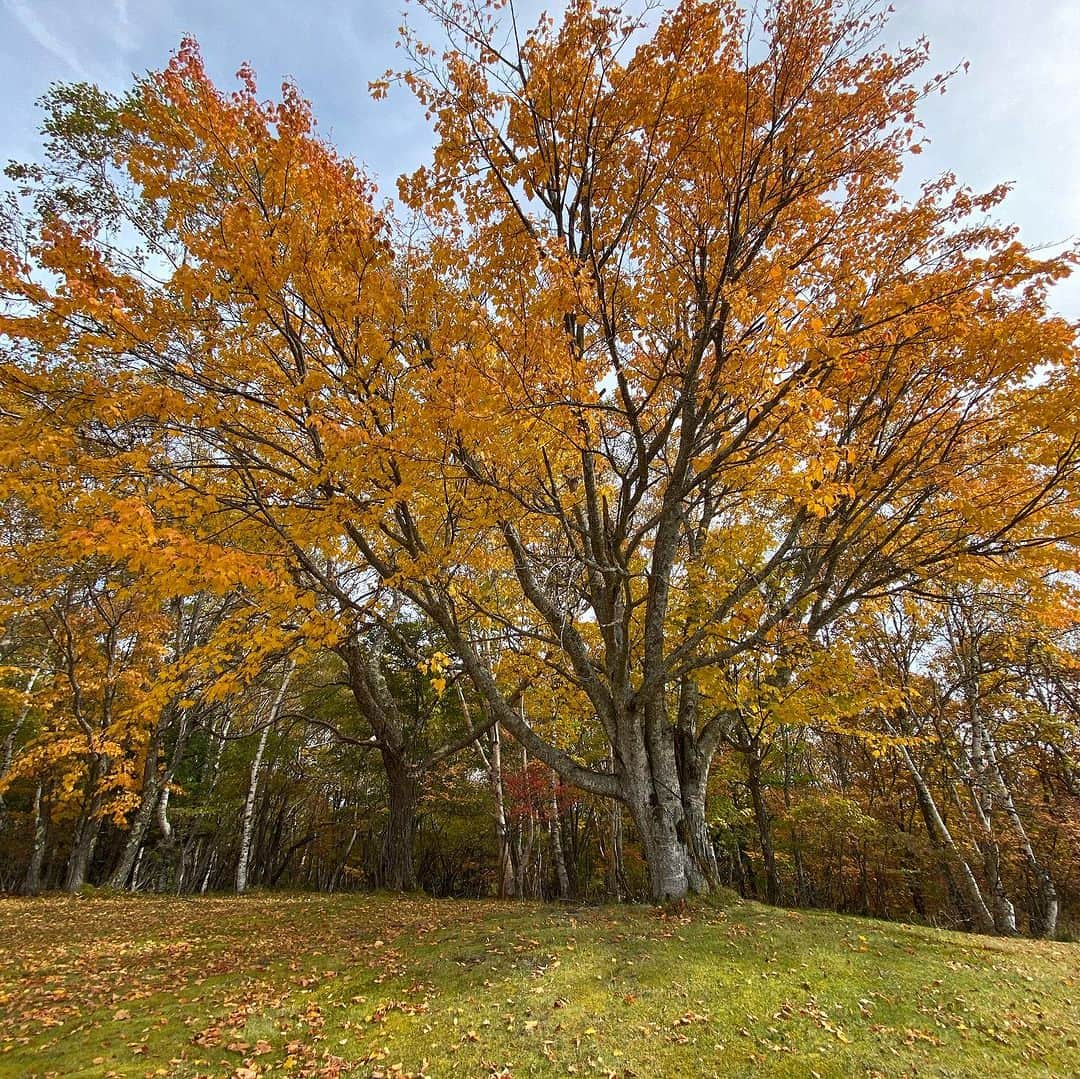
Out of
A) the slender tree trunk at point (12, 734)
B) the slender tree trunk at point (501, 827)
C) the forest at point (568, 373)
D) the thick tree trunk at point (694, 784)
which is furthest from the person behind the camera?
the slender tree trunk at point (12, 734)

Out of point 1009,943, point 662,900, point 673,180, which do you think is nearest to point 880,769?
point 1009,943

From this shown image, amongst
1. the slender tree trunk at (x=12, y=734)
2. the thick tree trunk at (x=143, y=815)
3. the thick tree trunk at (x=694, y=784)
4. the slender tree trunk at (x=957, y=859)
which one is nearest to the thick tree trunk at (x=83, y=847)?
the thick tree trunk at (x=143, y=815)

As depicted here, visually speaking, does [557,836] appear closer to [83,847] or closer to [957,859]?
[957,859]

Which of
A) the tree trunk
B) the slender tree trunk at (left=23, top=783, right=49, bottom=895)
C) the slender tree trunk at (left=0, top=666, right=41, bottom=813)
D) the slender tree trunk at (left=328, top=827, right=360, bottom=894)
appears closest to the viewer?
the tree trunk

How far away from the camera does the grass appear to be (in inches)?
129

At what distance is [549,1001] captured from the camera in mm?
4016

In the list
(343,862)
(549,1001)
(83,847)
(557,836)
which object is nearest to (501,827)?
(557,836)

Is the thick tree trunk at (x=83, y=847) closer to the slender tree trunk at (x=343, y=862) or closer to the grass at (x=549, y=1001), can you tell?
the grass at (x=549, y=1001)

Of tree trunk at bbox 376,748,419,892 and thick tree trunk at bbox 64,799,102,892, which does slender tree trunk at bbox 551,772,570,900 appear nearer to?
tree trunk at bbox 376,748,419,892

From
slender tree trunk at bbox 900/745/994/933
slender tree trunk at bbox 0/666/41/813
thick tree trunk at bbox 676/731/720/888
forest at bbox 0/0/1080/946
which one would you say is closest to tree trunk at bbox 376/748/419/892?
forest at bbox 0/0/1080/946

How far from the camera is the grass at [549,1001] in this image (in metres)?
3.29

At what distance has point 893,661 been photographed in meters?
13.1

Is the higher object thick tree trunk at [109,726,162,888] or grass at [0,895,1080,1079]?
thick tree trunk at [109,726,162,888]

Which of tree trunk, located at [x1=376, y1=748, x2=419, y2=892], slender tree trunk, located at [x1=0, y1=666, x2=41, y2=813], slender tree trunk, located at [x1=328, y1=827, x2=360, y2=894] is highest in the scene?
slender tree trunk, located at [x1=0, y1=666, x2=41, y2=813]
